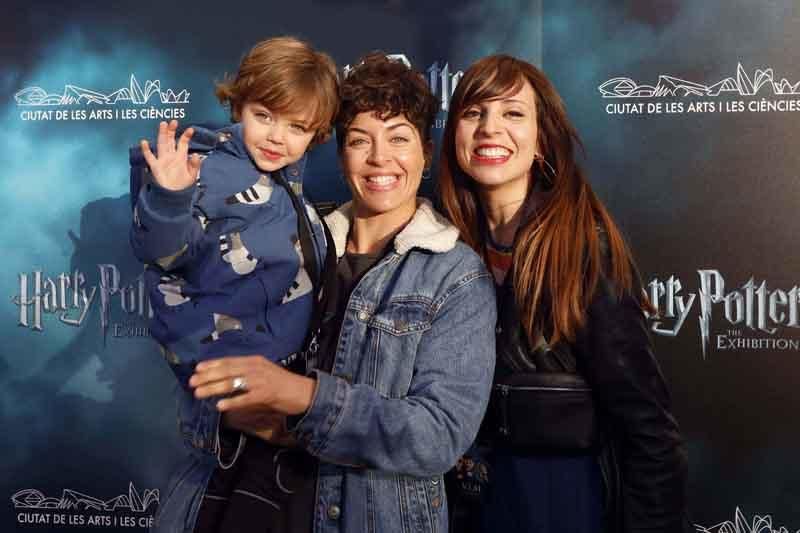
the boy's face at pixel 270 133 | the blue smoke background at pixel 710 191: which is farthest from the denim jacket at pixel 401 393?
the blue smoke background at pixel 710 191

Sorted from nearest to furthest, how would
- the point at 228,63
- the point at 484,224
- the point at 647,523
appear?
1. the point at 647,523
2. the point at 484,224
3. the point at 228,63

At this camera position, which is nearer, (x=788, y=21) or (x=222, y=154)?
(x=222, y=154)

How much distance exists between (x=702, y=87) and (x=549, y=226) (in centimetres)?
104

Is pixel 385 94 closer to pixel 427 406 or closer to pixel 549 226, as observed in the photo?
pixel 549 226

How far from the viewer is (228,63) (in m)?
2.54

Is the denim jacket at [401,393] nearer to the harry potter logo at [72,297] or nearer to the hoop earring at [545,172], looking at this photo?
the hoop earring at [545,172]

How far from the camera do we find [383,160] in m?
1.63

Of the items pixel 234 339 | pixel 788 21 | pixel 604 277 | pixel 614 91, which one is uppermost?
pixel 788 21

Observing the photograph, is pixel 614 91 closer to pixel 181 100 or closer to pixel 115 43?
pixel 181 100

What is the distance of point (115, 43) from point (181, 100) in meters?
0.31

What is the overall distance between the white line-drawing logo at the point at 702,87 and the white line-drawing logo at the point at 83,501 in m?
2.12

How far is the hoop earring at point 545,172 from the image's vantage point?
1.82 metres

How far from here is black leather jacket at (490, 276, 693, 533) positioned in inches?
61.7

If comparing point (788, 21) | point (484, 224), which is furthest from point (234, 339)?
point (788, 21)
